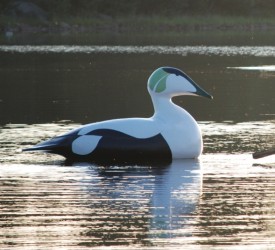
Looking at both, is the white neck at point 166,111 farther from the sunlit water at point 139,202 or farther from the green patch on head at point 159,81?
the sunlit water at point 139,202

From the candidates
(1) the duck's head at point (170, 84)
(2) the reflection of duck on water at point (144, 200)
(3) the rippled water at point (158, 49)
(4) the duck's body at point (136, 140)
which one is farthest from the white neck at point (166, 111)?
(3) the rippled water at point (158, 49)

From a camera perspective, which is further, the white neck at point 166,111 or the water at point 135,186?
the white neck at point 166,111

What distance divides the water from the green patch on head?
1.11 m

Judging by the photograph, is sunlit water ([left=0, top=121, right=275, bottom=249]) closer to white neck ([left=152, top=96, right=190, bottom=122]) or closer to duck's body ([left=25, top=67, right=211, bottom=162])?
duck's body ([left=25, top=67, right=211, bottom=162])

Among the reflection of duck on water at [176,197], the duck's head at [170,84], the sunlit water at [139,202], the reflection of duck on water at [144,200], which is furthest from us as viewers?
the duck's head at [170,84]

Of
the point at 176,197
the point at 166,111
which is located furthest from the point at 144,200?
the point at 166,111

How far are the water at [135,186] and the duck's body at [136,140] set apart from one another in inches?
8.4

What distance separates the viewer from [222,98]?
28.0 meters

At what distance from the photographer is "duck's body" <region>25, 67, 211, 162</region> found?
1597 centimetres

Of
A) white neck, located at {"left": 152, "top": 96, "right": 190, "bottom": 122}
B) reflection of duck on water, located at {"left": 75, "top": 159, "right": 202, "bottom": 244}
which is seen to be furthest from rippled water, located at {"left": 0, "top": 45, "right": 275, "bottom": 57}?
reflection of duck on water, located at {"left": 75, "top": 159, "right": 202, "bottom": 244}

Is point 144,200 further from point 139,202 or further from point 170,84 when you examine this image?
point 170,84

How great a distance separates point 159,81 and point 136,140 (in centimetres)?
113

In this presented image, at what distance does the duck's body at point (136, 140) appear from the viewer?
16.0m

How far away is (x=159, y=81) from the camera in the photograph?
16.7 m
